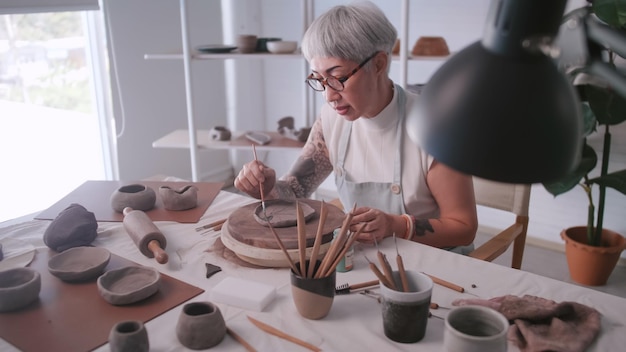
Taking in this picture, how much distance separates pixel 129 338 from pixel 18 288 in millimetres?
353

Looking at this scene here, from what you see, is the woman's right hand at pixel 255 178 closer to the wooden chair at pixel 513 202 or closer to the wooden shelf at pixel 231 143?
the wooden chair at pixel 513 202

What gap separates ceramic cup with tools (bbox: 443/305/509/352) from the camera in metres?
0.94

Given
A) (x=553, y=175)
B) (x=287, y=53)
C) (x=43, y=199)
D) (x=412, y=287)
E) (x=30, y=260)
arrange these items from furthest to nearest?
(x=43, y=199)
(x=287, y=53)
(x=30, y=260)
(x=412, y=287)
(x=553, y=175)

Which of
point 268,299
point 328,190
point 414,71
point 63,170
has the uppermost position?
point 414,71

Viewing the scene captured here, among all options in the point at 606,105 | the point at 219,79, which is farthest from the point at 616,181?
the point at 219,79

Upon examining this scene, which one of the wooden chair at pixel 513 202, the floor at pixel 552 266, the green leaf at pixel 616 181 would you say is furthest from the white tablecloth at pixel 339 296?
the floor at pixel 552 266

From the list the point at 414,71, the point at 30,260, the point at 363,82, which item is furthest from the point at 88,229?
the point at 414,71

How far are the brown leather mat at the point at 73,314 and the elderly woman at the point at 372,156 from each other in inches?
21.2

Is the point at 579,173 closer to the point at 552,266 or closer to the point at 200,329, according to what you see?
the point at 552,266

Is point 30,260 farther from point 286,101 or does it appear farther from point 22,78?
point 286,101

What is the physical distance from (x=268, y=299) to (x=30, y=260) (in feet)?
2.28

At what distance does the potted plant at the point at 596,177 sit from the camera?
239 centimetres

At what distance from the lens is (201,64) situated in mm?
4207

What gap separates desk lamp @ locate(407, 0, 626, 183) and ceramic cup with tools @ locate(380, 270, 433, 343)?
452mm
